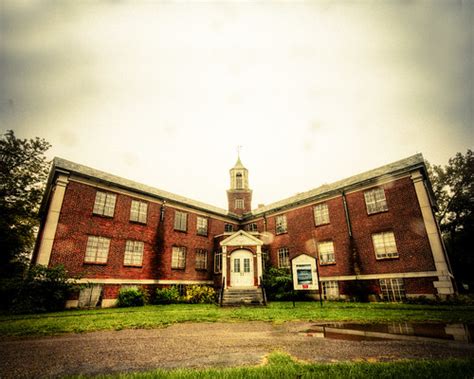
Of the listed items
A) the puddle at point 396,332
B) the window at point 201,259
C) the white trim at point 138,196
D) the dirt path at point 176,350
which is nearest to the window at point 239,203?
the white trim at point 138,196

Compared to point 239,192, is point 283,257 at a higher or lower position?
lower

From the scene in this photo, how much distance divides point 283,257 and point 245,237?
4490 mm

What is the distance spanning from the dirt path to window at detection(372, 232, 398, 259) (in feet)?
38.6

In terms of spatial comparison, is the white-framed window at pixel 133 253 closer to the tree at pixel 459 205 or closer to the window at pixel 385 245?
the window at pixel 385 245

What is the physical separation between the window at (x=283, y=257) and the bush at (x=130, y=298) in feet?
39.4

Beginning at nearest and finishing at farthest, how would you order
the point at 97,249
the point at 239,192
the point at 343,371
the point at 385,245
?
the point at 343,371 < the point at 385,245 < the point at 97,249 < the point at 239,192

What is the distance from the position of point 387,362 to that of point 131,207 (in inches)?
750

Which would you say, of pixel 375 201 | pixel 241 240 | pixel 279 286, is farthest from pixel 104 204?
pixel 375 201

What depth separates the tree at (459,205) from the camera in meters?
28.7

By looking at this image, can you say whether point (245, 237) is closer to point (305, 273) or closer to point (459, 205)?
point (305, 273)

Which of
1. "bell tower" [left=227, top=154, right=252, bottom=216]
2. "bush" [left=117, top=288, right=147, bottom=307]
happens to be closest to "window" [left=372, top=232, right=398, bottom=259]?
"bell tower" [left=227, top=154, right=252, bottom=216]

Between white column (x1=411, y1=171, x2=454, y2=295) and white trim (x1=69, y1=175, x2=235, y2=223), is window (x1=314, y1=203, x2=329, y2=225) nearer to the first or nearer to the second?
white column (x1=411, y1=171, x2=454, y2=295)

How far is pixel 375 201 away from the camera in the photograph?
1758cm

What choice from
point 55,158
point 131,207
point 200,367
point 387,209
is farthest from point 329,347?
point 55,158
